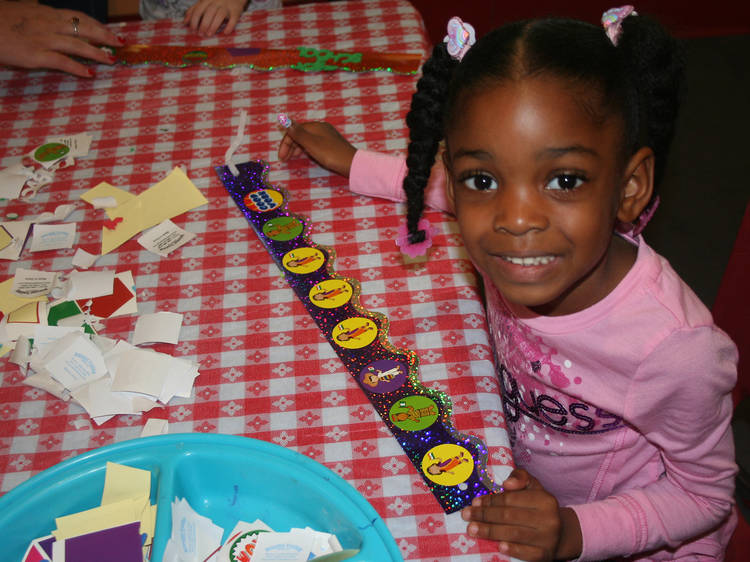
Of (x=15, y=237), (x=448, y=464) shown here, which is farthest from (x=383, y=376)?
(x=15, y=237)

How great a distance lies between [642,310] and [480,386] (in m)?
0.24

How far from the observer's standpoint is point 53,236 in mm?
1244

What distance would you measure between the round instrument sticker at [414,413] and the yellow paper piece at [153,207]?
0.57 metres

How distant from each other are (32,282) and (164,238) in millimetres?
223

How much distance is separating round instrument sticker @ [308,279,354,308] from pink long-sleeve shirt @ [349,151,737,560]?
0.24m

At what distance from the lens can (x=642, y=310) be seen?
2.99 ft

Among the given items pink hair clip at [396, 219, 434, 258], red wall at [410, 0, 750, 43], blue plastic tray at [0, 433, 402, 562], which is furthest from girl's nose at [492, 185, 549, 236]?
red wall at [410, 0, 750, 43]

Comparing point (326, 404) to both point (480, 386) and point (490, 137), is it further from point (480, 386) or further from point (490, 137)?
point (490, 137)

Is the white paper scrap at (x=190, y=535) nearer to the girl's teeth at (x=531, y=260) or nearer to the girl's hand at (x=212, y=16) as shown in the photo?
the girl's teeth at (x=531, y=260)

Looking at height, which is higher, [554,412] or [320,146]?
[320,146]

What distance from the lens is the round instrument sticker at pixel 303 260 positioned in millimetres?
1167

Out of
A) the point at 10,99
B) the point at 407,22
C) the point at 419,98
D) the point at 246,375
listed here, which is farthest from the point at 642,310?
the point at 10,99

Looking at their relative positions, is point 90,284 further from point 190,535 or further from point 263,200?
point 190,535

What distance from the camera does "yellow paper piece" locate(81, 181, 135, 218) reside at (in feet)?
4.26
